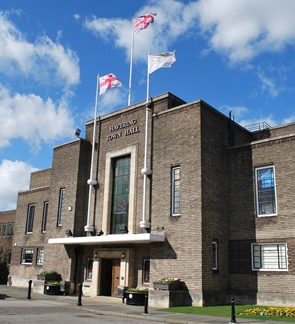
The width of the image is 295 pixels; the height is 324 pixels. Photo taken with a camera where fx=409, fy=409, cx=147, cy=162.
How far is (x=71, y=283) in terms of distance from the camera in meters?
25.6

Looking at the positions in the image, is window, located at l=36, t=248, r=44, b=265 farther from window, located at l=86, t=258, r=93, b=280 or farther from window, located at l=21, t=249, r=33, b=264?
window, located at l=86, t=258, r=93, b=280

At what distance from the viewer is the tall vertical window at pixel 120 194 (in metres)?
24.8

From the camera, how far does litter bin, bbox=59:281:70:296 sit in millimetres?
25087

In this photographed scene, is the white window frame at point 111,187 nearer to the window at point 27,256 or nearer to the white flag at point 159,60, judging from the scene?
the white flag at point 159,60

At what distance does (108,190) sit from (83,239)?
3393 mm

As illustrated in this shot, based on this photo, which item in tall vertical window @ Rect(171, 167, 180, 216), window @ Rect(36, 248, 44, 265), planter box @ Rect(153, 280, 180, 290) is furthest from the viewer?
window @ Rect(36, 248, 44, 265)

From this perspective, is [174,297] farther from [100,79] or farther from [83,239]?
[100,79]

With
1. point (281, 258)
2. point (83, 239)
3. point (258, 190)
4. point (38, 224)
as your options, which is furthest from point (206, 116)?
point (38, 224)

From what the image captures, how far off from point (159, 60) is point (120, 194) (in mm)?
8618

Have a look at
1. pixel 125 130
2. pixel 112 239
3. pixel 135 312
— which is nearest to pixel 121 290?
pixel 112 239

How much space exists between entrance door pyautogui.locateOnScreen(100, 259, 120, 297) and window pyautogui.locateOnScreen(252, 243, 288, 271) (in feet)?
26.3

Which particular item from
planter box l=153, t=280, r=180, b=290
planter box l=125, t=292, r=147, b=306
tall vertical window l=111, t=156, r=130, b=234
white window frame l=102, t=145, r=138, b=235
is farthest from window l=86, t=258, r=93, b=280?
planter box l=153, t=280, r=180, b=290

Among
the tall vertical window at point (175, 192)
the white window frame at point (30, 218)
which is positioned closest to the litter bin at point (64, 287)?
the tall vertical window at point (175, 192)

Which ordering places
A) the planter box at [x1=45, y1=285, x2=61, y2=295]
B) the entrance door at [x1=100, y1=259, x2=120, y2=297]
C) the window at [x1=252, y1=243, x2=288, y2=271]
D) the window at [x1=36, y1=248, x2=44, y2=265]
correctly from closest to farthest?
the window at [x1=252, y1=243, x2=288, y2=271] → the entrance door at [x1=100, y1=259, x2=120, y2=297] → the planter box at [x1=45, y1=285, x2=61, y2=295] → the window at [x1=36, y1=248, x2=44, y2=265]
